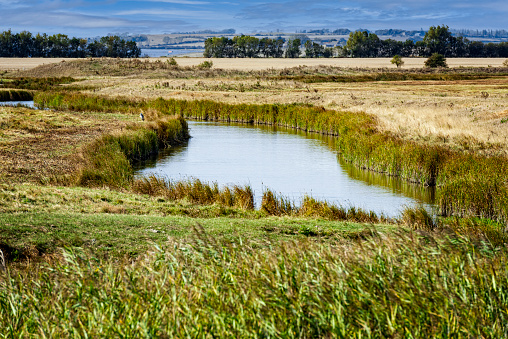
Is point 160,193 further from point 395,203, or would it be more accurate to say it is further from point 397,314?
point 397,314

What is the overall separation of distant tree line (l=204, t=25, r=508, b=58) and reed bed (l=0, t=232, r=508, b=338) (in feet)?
610

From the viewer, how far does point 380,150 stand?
25172 mm

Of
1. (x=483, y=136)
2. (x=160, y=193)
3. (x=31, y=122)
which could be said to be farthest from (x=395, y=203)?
(x=31, y=122)

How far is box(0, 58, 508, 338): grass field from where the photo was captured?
5277mm

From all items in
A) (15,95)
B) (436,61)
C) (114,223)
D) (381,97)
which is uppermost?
(436,61)

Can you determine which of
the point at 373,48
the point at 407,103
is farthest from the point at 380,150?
the point at 373,48

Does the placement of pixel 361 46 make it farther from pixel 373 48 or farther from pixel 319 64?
pixel 319 64

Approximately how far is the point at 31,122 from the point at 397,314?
1118 inches

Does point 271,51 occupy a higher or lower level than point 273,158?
higher

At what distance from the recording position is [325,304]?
5453mm

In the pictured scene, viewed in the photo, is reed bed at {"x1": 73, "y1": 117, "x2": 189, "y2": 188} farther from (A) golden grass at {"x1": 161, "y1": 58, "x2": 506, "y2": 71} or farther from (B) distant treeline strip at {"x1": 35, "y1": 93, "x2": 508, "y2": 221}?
(A) golden grass at {"x1": 161, "y1": 58, "x2": 506, "y2": 71}

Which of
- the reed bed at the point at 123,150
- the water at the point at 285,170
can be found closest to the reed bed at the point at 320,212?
the water at the point at 285,170

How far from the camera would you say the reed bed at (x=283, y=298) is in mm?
5105

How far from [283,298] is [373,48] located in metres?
197
